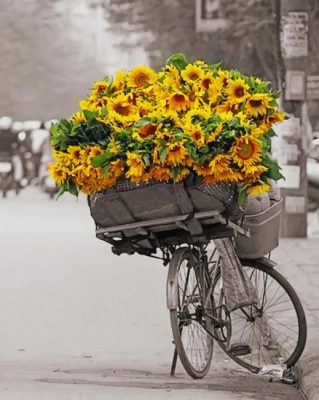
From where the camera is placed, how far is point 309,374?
880 centimetres

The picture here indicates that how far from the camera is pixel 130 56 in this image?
70375 millimetres

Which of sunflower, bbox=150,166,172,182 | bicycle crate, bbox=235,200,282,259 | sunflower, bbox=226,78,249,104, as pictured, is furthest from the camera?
bicycle crate, bbox=235,200,282,259

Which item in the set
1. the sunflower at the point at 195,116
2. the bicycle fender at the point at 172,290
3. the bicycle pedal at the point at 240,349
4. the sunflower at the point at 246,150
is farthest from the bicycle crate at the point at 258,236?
the sunflower at the point at 195,116

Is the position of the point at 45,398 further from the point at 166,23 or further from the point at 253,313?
the point at 166,23

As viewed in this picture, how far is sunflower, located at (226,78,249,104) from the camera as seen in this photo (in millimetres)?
8844

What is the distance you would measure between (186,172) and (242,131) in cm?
37

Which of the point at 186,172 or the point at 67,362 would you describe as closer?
the point at 186,172

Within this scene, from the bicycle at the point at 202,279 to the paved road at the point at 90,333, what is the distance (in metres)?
0.21

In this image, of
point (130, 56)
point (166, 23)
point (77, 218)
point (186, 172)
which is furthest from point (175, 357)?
point (130, 56)

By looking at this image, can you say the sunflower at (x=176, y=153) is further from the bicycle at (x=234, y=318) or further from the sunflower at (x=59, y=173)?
the bicycle at (x=234, y=318)

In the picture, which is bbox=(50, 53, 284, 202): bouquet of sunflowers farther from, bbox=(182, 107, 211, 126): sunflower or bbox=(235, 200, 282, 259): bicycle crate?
bbox=(235, 200, 282, 259): bicycle crate

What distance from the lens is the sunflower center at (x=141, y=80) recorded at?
9.02m

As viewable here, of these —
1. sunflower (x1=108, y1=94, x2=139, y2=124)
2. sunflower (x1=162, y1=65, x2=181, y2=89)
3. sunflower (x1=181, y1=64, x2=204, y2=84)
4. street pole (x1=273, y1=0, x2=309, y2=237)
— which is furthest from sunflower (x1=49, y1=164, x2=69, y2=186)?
street pole (x1=273, y1=0, x2=309, y2=237)

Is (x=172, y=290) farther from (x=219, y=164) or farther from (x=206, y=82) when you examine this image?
(x=206, y=82)
